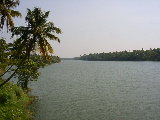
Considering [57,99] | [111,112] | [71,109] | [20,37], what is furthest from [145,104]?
[20,37]

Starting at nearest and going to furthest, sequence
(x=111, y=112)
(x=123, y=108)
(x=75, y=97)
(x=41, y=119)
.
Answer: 1. (x=41, y=119)
2. (x=111, y=112)
3. (x=123, y=108)
4. (x=75, y=97)

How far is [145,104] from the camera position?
105ft

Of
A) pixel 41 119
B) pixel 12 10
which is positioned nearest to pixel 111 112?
pixel 41 119

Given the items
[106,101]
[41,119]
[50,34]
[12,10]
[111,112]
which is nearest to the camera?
[12,10]

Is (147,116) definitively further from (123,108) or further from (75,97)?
(75,97)

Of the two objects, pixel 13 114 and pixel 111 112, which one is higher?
Answer: pixel 13 114

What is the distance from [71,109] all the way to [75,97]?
28.8 ft

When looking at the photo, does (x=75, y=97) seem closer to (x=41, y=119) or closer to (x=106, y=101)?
(x=106, y=101)

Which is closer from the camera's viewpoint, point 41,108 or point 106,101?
point 41,108

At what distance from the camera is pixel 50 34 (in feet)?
73.8

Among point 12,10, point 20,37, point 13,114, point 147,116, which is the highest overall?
point 12,10

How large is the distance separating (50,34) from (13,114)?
10614 mm

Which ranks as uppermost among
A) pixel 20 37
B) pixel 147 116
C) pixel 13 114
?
pixel 20 37

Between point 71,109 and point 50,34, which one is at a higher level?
point 50,34
